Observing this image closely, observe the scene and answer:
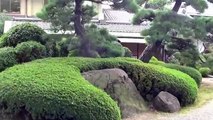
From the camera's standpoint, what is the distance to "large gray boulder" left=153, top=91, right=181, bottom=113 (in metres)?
9.46

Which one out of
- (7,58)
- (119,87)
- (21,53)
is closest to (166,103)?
(119,87)

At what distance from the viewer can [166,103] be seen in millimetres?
9477

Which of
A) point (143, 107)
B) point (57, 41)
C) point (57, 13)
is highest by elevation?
point (57, 13)

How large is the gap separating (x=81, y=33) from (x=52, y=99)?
4430mm

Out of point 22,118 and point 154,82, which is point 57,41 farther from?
point 22,118

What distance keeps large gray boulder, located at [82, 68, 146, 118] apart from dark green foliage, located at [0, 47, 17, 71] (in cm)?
218

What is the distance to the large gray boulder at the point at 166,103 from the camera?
946cm

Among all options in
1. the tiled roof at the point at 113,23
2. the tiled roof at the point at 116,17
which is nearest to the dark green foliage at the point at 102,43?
the tiled roof at the point at 113,23

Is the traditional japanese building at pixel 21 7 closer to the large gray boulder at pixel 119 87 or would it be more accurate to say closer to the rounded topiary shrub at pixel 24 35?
the rounded topiary shrub at pixel 24 35

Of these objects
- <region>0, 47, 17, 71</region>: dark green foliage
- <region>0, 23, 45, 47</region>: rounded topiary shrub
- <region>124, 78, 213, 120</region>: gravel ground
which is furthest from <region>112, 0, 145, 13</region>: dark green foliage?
<region>124, 78, 213, 120</region>: gravel ground

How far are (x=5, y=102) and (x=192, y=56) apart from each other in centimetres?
775

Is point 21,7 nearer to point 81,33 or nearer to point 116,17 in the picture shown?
point 116,17

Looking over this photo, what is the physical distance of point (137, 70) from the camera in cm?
986

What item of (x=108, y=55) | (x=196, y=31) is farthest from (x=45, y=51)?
(x=196, y=31)
